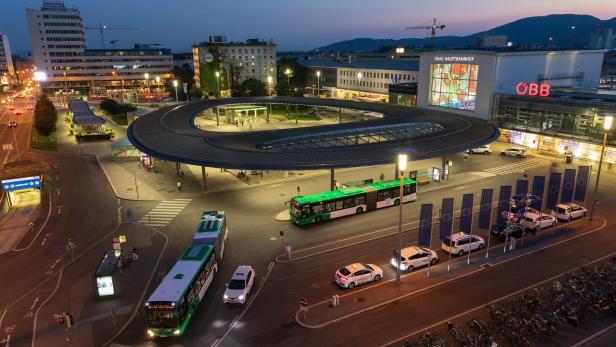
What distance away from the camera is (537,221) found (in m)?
36.3

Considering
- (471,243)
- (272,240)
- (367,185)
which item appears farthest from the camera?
(367,185)

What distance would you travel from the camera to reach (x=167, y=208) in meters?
43.0

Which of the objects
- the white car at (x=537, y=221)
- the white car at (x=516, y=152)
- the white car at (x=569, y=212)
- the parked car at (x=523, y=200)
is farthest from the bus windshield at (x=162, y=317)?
the white car at (x=516, y=152)

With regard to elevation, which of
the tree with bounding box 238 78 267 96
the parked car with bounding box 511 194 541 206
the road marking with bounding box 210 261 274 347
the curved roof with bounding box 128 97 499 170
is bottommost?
the road marking with bounding box 210 261 274 347

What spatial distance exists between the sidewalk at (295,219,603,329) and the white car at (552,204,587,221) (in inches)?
77.8

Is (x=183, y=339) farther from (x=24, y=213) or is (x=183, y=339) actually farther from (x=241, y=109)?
(x=241, y=109)

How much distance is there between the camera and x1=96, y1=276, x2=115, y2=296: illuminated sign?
86.2 ft

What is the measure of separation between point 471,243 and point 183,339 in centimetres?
2283

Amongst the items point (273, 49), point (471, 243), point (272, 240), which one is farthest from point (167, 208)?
point (273, 49)

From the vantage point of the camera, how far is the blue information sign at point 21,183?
44.0 metres

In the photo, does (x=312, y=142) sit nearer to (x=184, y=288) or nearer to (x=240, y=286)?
(x=240, y=286)

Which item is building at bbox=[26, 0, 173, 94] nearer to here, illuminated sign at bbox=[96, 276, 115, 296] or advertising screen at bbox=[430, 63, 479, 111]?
advertising screen at bbox=[430, 63, 479, 111]

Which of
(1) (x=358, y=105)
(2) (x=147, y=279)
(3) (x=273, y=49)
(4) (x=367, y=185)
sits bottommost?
(2) (x=147, y=279)

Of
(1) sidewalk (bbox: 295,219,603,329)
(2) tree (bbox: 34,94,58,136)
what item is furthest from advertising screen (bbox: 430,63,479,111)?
(2) tree (bbox: 34,94,58,136)
